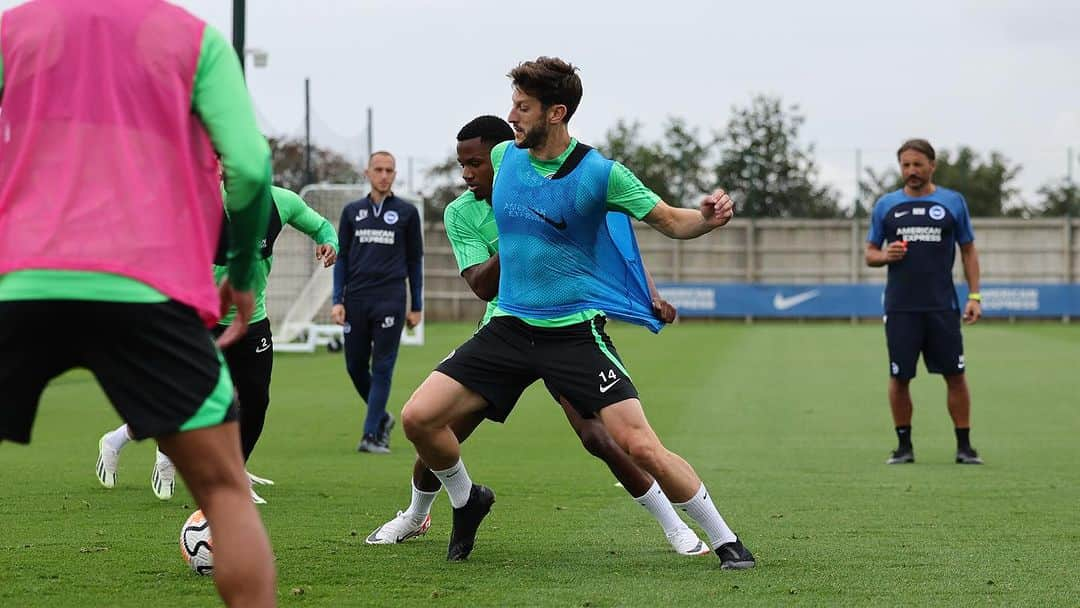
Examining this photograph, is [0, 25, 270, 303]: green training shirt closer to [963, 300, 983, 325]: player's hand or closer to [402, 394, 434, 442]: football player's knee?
[402, 394, 434, 442]: football player's knee

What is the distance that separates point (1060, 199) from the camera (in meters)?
46.3

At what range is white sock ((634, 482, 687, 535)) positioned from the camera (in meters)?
6.71

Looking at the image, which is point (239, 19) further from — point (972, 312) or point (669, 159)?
point (669, 159)

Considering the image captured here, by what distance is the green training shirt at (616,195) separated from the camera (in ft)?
19.8

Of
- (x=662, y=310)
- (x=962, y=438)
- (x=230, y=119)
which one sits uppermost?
(x=230, y=119)

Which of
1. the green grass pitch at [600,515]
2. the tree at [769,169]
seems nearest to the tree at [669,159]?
the tree at [769,169]

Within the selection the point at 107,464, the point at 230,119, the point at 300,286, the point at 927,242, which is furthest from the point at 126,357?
the point at 300,286

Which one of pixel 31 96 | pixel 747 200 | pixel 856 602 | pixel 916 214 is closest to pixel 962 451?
pixel 916 214

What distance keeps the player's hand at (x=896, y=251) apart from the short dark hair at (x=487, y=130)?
462 cm

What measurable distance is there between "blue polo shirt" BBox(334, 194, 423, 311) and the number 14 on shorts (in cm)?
572

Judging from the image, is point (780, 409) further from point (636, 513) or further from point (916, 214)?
point (636, 513)

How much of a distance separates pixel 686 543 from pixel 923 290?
484 centimetres

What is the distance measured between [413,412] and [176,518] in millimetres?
1968

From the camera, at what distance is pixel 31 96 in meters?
3.87
